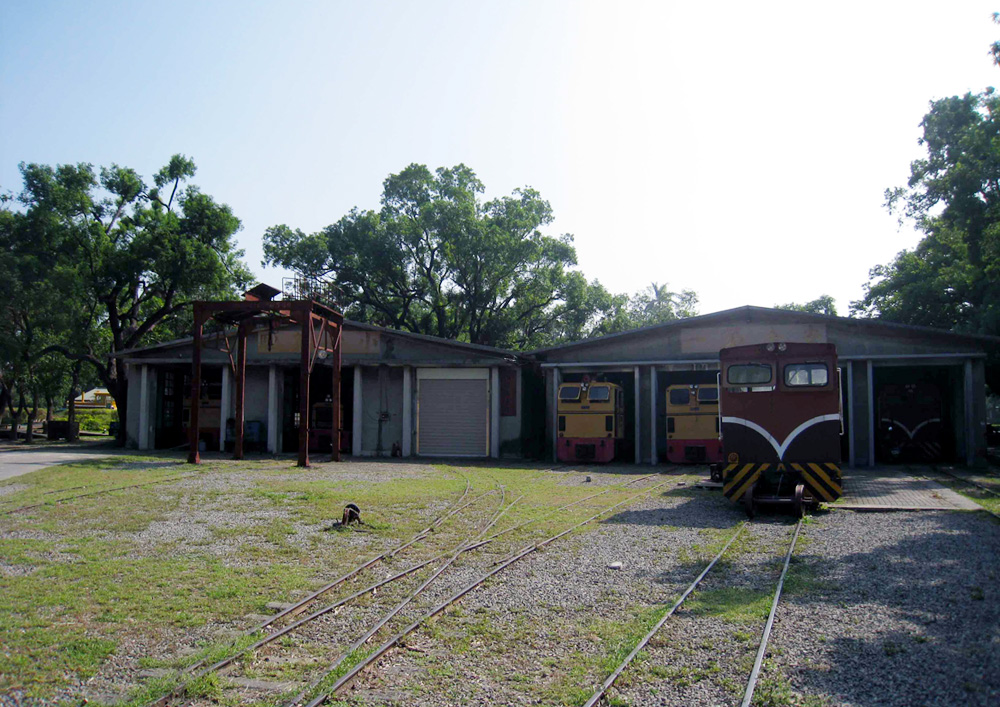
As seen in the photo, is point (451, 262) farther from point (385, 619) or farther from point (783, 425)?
point (385, 619)

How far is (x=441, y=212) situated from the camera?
43.6 metres

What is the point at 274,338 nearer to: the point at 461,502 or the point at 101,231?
the point at 101,231

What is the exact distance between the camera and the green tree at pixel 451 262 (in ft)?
144

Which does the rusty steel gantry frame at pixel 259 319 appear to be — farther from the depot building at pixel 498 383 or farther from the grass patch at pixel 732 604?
the grass patch at pixel 732 604

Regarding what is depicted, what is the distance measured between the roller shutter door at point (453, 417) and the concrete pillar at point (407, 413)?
0.29 meters

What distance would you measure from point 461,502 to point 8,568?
24.3ft

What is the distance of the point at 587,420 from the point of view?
78.2 ft

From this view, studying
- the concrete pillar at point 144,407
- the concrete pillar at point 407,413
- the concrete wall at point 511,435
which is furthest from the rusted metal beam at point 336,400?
the concrete pillar at point 144,407

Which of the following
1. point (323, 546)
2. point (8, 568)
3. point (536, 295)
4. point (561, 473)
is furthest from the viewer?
point (536, 295)

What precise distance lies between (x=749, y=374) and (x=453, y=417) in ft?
46.3

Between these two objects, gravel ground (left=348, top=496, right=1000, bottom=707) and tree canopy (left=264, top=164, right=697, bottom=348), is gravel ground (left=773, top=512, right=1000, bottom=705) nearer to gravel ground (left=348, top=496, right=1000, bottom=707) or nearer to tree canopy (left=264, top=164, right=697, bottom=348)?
gravel ground (left=348, top=496, right=1000, bottom=707)

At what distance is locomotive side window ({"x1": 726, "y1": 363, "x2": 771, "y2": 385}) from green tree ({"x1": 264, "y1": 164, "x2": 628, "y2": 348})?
102 ft

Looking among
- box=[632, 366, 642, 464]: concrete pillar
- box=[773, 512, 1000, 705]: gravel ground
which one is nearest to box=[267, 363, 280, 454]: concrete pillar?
box=[632, 366, 642, 464]: concrete pillar

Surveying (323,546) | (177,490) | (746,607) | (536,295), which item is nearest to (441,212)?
(536,295)
